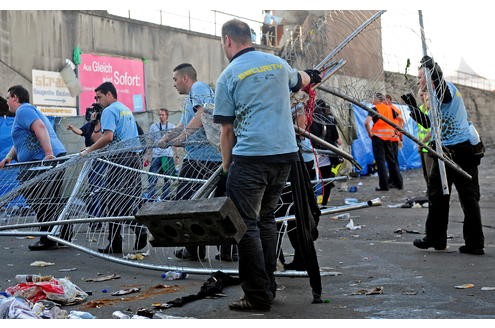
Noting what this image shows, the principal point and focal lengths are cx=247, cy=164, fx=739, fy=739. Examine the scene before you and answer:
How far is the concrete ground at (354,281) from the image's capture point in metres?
4.58

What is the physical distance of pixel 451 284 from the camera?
17.8 ft

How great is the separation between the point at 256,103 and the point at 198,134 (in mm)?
1374

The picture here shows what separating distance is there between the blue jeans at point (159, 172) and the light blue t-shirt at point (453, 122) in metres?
2.62

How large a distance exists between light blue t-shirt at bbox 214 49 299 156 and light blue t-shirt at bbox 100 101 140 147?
3.46 meters

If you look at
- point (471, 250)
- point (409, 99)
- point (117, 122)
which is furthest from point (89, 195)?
point (471, 250)

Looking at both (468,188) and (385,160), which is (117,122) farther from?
(385,160)

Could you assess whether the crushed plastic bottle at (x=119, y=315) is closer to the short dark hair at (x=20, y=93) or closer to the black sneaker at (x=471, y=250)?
Result: the black sneaker at (x=471, y=250)

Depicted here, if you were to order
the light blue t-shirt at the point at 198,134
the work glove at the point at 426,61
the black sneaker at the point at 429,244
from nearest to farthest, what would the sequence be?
the light blue t-shirt at the point at 198,134
the work glove at the point at 426,61
the black sneaker at the point at 429,244

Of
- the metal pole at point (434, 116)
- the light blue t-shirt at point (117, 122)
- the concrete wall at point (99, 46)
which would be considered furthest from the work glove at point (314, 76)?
the concrete wall at point (99, 46)

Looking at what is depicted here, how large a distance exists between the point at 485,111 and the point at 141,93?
13.1 meters

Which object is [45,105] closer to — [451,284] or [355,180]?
[355,180]

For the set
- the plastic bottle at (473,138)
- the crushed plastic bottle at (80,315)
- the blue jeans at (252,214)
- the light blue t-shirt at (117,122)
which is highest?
the light blue t-shirt at (117,122)

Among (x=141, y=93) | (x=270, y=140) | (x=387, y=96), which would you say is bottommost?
(x=270, y=140)
